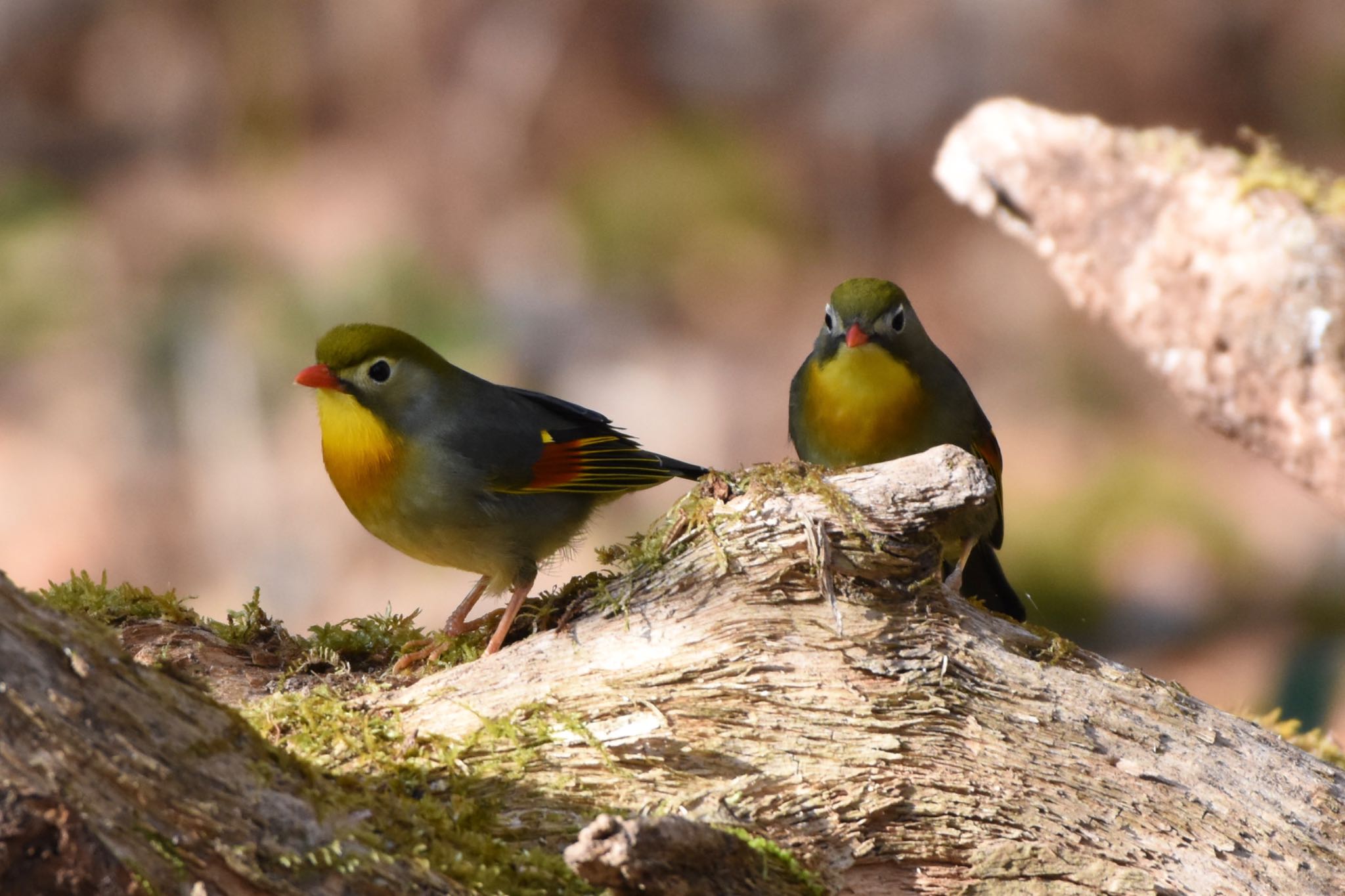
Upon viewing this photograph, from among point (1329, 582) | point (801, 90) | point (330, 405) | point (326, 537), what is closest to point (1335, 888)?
point (330, 405)

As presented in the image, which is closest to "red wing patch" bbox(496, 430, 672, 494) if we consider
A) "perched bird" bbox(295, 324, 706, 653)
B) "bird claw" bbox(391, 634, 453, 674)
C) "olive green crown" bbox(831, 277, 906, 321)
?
"perched bird" bbox(295, 324, 706, 653)

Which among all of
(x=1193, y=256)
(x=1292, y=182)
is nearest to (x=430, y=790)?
(x=1193, y=256)

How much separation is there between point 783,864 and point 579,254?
9.38 metres

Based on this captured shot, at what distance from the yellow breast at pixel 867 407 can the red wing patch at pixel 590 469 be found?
0.67m

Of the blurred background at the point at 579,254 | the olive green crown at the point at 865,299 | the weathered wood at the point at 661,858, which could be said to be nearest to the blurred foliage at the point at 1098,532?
the blurred background at the point at 579,254

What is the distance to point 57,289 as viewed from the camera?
36.7 feet

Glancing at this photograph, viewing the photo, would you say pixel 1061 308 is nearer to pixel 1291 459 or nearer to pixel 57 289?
pixel 1291 459

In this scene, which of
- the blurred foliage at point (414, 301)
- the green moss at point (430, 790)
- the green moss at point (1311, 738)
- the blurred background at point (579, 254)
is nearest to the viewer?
the green moss at point (430, 790)

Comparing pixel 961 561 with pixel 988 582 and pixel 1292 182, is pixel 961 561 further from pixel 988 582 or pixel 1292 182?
pixel 1292 182

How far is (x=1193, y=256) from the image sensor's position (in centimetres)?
510

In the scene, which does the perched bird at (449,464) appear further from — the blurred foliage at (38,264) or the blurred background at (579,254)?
the blurred foliage at (38,264)

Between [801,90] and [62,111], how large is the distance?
6649mm

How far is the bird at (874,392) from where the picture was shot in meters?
4.27

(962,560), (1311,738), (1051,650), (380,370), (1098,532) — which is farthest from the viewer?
(1098,532)
